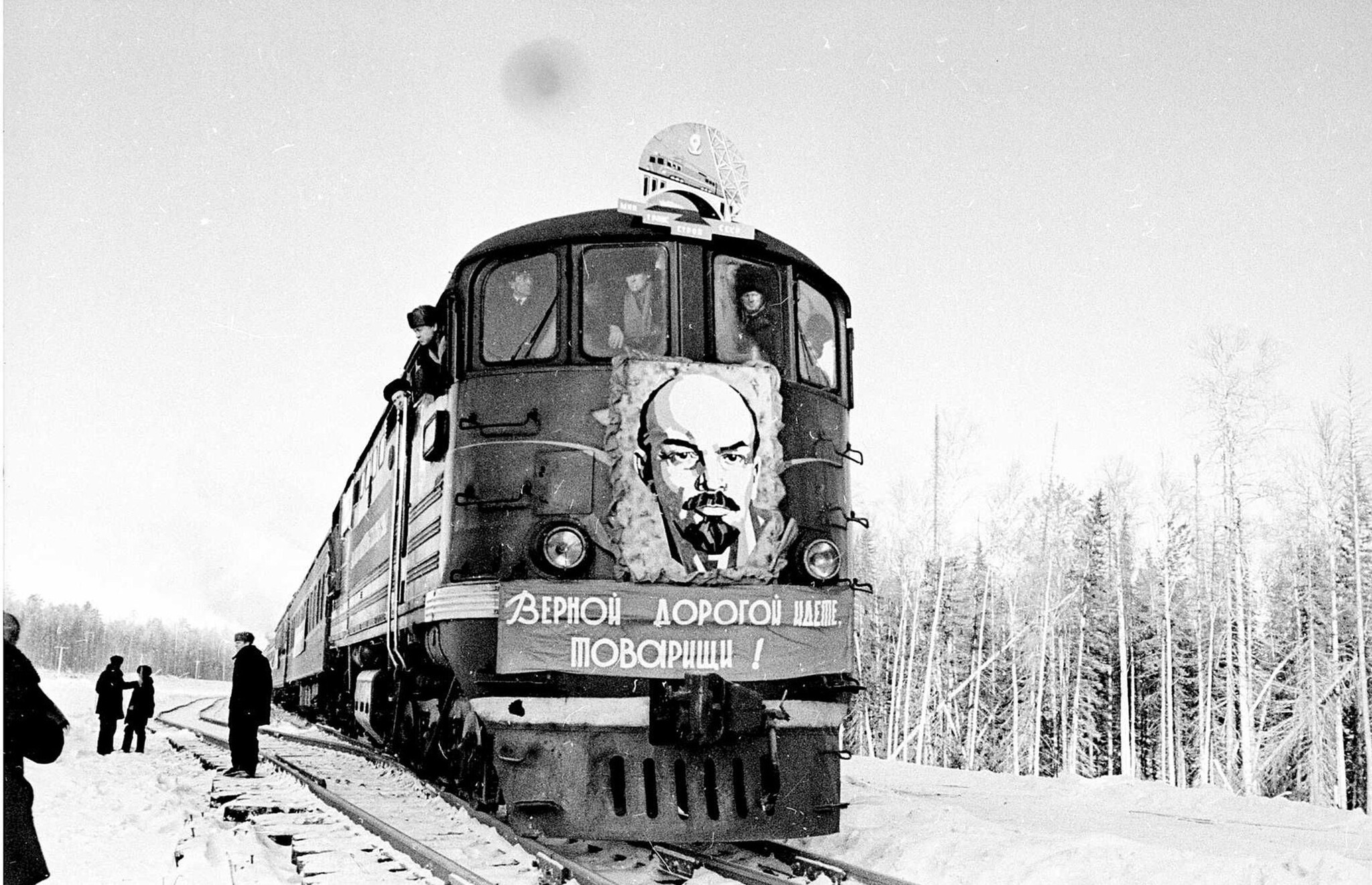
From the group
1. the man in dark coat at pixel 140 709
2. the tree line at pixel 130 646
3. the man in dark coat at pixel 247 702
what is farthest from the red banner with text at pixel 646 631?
the tree line at pixel 130 646

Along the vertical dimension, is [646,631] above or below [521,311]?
below

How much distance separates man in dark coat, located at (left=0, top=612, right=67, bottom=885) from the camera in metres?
3.37

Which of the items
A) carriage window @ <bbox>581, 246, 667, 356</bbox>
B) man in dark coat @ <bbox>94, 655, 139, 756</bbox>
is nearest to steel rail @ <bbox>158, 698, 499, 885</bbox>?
carriage window @ <bbox>581, 246, 667, 356</bbox>

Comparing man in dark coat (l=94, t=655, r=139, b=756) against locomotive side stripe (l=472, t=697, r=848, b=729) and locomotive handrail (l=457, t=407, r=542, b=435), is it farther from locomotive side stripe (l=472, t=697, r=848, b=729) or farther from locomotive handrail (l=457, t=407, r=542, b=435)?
locomotive side stripe (l=472, t=697, r=848, b=729)

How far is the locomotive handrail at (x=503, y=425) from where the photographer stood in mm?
6652

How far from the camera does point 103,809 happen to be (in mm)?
8094

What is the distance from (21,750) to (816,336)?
5.18 metres

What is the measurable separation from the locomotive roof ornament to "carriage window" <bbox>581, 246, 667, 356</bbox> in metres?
0.26

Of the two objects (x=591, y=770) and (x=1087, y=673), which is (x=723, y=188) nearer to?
(x=591, y=770)

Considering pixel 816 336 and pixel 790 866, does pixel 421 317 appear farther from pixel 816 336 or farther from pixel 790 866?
pixel 790 866

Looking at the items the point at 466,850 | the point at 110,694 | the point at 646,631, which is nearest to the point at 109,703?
the point at 110,694

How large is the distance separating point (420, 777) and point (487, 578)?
3207mm

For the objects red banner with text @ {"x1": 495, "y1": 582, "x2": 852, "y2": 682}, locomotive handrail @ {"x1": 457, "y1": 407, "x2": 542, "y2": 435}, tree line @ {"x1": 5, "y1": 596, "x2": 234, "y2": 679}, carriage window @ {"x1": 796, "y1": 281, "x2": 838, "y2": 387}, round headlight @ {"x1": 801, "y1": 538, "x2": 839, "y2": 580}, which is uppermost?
carriage window @ {"x1": 796, "y1": 281, "x2": 838, "y2": 387}

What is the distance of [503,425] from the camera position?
6.71 m
